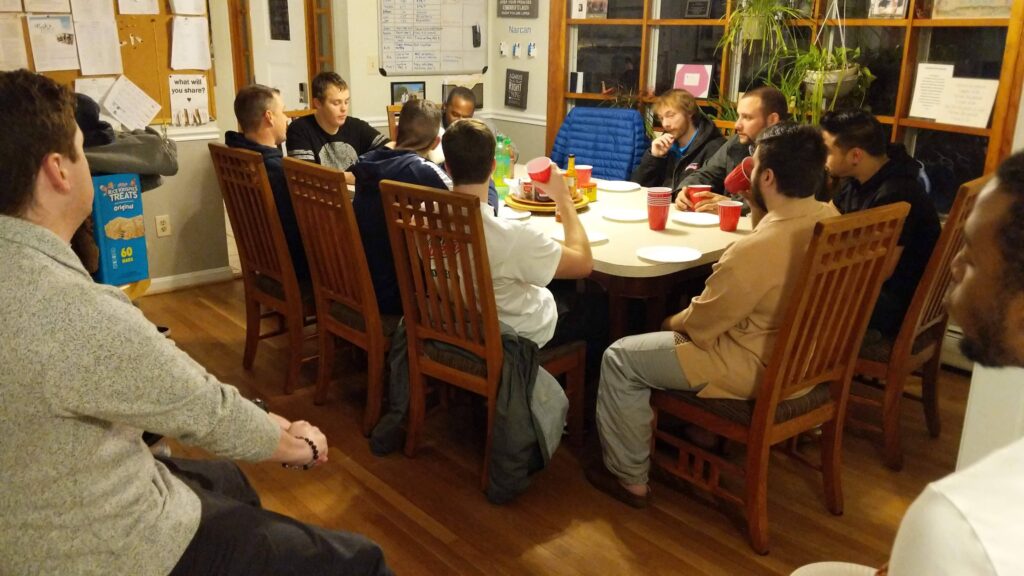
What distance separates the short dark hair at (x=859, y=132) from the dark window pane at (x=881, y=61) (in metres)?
0.98

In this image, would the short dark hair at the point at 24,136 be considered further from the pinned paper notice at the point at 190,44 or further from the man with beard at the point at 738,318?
the pinned paper notice at the point at 190,44

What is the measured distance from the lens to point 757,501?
2.17 m

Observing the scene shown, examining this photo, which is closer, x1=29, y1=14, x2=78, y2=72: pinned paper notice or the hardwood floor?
the hardwood floor

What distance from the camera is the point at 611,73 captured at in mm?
4836

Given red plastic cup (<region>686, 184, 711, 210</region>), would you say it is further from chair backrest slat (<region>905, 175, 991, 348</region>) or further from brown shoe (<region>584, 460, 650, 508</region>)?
brown shoe (<region>584, 460, 650, 508</region>)

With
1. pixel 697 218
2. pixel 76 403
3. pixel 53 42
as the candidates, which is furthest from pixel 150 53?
pixel 76 403

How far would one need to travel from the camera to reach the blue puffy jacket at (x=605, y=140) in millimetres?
4375

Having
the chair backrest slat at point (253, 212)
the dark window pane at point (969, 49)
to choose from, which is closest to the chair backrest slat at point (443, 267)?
the chair backrest slat at point (253, 212)

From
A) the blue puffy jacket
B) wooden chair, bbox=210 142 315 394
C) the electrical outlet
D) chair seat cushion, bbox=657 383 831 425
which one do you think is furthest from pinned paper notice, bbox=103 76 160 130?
chair seat cushion, bbox=657 383 831 425

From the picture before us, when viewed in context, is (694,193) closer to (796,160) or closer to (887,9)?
(796,160)

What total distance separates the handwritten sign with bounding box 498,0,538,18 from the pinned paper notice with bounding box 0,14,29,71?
285cm

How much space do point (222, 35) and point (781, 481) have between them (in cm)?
464

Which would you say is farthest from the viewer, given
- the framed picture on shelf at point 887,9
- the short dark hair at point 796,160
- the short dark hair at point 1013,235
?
the framed picture on shelf at point 887,9

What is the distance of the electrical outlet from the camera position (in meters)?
4.16
